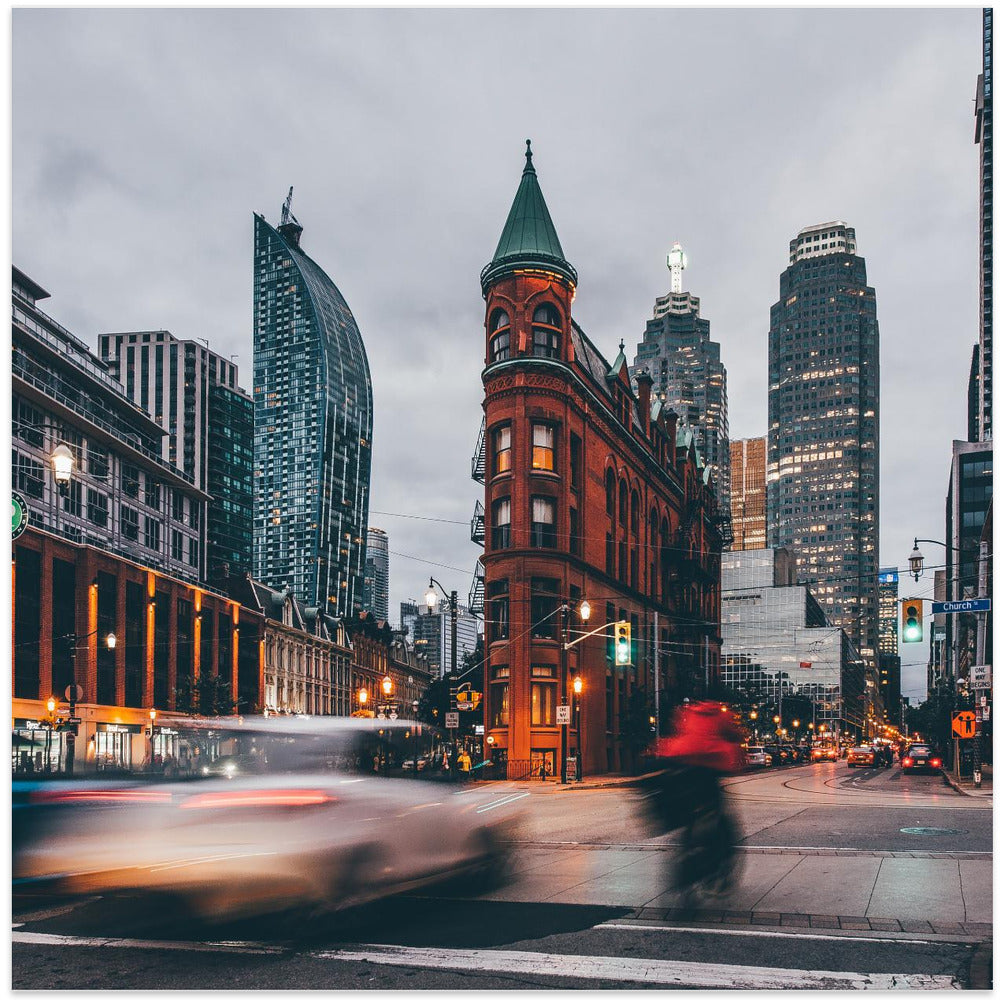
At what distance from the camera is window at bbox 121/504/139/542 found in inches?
3167

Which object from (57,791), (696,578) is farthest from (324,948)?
→ (696,578)

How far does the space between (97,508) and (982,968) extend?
250 feet

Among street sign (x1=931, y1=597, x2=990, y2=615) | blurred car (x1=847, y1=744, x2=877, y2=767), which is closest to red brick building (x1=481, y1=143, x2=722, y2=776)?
blurred car (x1=847, y1=744, x2=877, y2=767)

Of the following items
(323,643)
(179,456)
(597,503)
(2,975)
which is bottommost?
(323,643)

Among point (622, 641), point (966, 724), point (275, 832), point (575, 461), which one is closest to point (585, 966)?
point (275, 832)

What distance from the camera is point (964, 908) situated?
10859 millimetres

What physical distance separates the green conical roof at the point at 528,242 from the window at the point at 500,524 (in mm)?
11967

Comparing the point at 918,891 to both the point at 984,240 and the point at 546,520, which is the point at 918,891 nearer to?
the point at 546,520

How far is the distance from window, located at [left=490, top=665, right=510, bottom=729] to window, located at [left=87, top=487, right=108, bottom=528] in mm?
39163

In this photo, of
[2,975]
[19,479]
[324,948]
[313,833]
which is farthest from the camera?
[19,479]

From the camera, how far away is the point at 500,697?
167 feet

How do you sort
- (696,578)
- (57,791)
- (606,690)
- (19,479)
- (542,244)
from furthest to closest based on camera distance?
(696,578) < (19,479) < (606,690) < (542,244) < (57,791)

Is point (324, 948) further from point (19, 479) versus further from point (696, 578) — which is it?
point (696, 578)

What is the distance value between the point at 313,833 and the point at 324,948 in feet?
4.74
